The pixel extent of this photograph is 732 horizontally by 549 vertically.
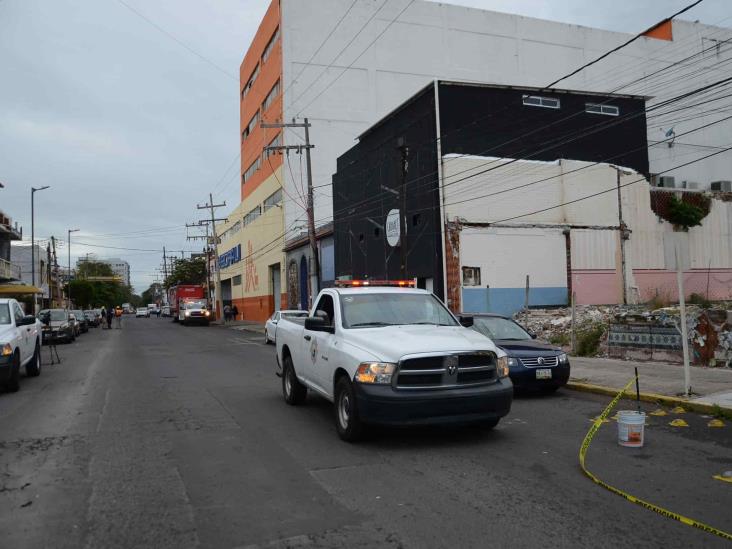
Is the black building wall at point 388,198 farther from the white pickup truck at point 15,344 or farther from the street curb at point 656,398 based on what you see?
the white pickup truck at point 15,344

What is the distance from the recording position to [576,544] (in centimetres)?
418

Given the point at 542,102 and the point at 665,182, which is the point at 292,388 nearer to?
the point at 542,102

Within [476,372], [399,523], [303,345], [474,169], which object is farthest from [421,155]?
[399,523]

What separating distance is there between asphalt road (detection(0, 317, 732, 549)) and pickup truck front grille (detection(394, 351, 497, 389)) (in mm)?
723

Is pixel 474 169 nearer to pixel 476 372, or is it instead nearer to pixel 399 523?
pixel 476 372

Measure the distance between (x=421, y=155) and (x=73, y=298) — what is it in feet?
242

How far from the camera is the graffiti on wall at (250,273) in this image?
188 feet

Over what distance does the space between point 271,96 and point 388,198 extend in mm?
24141

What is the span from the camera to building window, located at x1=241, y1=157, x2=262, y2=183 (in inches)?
2201

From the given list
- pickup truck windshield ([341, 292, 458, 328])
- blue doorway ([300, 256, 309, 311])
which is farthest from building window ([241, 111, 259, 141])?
pickup truck windshield ([341, 292, 458, 328])

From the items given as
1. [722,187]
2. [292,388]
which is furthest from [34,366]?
[722,187]

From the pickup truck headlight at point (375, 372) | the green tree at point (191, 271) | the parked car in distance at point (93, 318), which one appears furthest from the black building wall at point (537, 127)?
the green tree at point (191, 271)

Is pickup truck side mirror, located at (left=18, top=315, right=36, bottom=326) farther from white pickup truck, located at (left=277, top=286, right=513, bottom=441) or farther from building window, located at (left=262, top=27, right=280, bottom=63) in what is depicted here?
→ building window, located at (left=262, top=27, right=280, bottom=63)

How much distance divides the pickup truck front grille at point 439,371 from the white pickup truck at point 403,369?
0.01 metres
